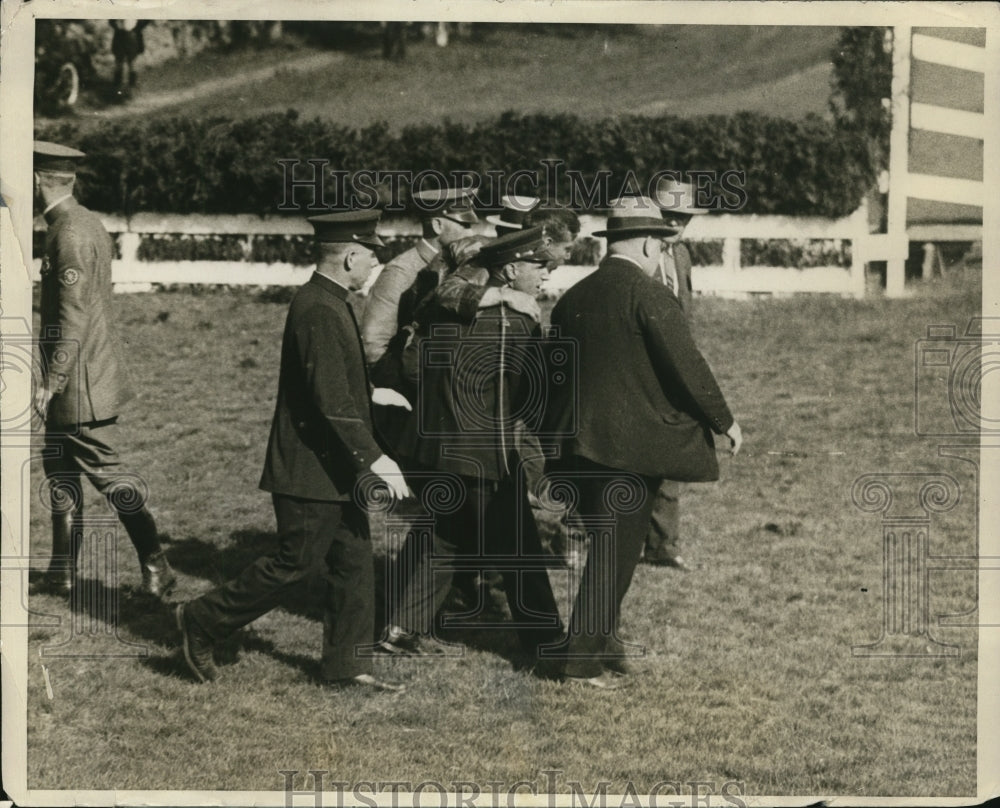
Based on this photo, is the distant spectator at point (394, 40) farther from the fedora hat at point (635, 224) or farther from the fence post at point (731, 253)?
the fence post at point (731, 253)

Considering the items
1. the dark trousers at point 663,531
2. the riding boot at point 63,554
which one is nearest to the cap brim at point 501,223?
the dark trousers at point 663,531

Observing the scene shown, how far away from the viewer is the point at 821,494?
640 cm

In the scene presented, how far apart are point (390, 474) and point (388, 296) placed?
3.43ft

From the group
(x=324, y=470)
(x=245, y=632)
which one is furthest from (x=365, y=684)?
(x=324, y=470)

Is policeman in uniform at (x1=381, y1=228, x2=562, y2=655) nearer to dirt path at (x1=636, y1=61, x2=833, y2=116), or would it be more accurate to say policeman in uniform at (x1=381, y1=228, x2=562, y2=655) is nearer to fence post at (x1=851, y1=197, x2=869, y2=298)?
dirt path at (x1=636, y1=61, x2=833, y2=116)

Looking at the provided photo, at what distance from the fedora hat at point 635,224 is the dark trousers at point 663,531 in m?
1.25

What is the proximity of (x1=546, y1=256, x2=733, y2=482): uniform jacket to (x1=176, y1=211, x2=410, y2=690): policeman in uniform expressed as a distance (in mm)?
886

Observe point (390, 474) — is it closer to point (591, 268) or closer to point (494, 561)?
point (494, 561)

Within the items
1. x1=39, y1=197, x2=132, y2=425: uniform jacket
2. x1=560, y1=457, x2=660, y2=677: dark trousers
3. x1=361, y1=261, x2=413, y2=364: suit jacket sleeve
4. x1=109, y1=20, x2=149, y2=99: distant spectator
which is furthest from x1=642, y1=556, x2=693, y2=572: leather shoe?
x1=109, y1=20, x2=149, y2=99: distant spectator

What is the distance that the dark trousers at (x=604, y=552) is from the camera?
587 cm

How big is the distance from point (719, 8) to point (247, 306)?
2.56 m

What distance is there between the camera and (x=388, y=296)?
6211mm

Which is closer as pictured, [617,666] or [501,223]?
[617,666]

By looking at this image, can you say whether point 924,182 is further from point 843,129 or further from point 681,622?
point 681,622
